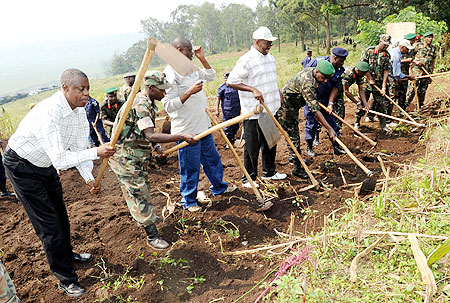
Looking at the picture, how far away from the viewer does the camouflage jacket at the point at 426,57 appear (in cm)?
689

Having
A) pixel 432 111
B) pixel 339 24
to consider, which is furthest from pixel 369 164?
pixel 339 24

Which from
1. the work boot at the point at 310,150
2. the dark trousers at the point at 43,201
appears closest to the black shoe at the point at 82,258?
the dark trousers at the point at 43,201

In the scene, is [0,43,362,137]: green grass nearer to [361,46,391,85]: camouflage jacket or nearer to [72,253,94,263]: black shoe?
[361,46,391,85]: camouflage jacket

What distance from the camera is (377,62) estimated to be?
5.88 metres

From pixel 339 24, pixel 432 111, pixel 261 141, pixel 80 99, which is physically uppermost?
pixel 339 24

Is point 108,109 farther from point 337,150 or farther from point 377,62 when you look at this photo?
point 377,62

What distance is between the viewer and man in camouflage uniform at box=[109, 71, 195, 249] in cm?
283

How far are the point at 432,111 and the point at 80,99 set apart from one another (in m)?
6.96

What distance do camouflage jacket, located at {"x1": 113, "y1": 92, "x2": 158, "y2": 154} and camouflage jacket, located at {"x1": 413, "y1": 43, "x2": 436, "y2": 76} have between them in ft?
21.4

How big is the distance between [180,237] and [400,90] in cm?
585

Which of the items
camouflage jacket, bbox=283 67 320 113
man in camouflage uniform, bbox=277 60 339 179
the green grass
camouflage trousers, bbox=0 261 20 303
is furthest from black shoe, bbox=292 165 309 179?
the green grass

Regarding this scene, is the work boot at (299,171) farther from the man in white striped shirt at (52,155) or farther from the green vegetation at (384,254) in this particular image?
the man in white striped shirt at (52,155)

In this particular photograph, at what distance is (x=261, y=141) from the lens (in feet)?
13.6

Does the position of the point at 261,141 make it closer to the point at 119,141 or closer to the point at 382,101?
the point at 119,141
